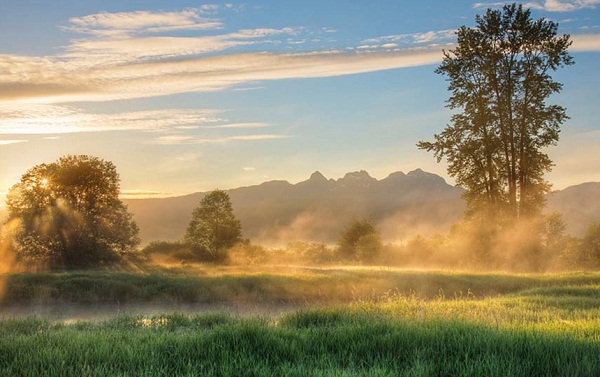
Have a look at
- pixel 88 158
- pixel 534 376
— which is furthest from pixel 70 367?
pixel 88 158

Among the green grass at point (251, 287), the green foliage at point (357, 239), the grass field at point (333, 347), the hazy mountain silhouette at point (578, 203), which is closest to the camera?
the grass field at point (333, 347)

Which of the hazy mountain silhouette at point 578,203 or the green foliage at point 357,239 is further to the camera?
the hazy mountain silhouette at point 578,203

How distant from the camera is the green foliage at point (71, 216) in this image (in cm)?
3409

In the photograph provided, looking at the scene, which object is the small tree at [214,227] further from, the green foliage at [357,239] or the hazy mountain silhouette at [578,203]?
the hazy mountain silhouette at [578,203]

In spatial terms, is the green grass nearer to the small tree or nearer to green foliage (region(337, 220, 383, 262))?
the small tree

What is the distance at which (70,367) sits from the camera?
593 cm

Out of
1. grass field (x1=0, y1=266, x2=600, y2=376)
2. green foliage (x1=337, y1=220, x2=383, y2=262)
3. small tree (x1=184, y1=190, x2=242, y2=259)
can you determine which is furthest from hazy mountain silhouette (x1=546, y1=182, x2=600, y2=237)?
grass field (x1=0, y1=266, x2=600, y2=376)

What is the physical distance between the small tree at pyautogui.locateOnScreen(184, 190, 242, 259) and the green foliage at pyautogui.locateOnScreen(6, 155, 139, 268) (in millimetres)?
10996

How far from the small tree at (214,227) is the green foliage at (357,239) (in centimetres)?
1273

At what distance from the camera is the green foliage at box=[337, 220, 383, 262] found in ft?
177

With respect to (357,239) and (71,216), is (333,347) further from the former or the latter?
(357,239)

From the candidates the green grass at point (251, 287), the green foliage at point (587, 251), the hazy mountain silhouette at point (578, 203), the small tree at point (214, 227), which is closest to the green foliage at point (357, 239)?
the small tree at point (214, 227)

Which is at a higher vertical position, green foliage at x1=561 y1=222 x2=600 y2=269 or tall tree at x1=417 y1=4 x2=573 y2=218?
tall tree at x1=417 y1=4 x2=573 y2=218

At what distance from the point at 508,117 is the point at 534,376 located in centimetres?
2814
